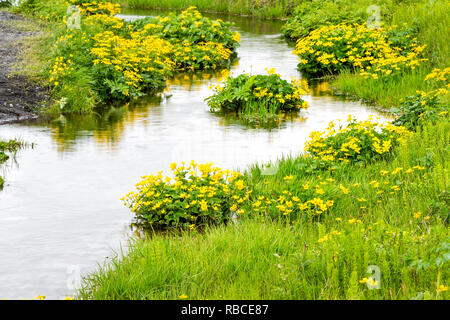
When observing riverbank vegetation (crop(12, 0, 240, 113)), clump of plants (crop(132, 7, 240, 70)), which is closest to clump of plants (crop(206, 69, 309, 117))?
riverbank vegetation (crop(12, 0, 240, 113))

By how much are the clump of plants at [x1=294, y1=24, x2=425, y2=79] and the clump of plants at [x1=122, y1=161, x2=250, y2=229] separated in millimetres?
7370

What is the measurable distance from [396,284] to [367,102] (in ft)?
28.8

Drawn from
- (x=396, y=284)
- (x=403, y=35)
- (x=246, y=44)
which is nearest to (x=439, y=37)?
(x=403, y=35)

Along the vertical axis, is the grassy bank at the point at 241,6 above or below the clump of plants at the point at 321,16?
above

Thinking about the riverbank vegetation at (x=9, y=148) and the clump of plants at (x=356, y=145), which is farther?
the riverbank vegetation at (x=9, y=148)

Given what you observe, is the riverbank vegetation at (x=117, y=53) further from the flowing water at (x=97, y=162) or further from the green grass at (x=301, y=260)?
the green grass at (x=301, y=260)

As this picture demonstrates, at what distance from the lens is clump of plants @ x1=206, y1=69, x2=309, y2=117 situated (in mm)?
12336

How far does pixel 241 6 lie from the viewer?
2848 centimetres

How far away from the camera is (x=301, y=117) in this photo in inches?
479

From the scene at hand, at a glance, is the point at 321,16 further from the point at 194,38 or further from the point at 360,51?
the point at 360,51

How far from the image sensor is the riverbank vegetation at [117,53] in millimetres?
12867

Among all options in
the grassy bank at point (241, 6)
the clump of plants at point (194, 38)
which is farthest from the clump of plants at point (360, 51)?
the grassy bank at point (241, 6)

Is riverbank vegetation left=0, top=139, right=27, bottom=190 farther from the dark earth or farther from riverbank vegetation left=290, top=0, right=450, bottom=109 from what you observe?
riverbank vegetation left=290, top=0, right=450, bottom=109

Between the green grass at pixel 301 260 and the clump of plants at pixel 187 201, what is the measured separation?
20.7 inches
